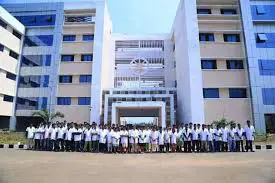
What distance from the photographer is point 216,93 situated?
27.6m

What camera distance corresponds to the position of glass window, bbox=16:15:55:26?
3170 cm

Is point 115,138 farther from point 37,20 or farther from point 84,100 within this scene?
point 37,20

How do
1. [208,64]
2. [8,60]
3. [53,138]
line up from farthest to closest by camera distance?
[8,60], [208,64], [53,138]

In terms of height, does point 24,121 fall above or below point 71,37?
below

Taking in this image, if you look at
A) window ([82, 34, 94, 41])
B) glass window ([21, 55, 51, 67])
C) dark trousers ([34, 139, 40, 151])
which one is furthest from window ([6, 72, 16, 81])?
dark trousers ([34, 139, 40, 151])

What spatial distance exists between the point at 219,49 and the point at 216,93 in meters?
4.71

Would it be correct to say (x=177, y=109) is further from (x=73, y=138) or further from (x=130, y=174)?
(x=130, y=174)

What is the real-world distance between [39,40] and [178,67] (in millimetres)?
16688

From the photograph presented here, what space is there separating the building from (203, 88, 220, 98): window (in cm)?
10

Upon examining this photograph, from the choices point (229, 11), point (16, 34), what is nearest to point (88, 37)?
point (16, 34)

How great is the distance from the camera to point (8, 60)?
29734 mm

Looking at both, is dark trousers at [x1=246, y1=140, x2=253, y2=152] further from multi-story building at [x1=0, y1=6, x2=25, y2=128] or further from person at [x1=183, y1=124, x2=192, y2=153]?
multi-story building at [x1=0, y1=6, x2=25, y2=128]

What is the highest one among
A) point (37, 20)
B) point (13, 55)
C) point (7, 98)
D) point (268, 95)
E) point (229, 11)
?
point (229, 11)

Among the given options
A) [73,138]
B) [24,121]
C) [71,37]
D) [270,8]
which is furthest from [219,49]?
[24,121]
